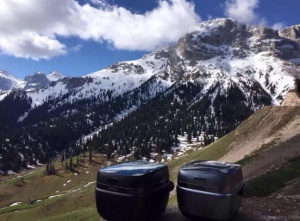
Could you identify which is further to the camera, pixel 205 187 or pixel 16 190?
pixel 16 190

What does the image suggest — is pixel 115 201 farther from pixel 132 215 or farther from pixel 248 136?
pixel 248 136

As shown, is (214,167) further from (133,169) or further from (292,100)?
(292,100)

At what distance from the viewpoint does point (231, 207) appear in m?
10.2

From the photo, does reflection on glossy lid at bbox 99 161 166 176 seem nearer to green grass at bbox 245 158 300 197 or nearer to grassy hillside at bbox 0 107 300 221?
green grass at bbox 245 158 300 197

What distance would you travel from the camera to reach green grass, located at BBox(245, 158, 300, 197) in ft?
58.1

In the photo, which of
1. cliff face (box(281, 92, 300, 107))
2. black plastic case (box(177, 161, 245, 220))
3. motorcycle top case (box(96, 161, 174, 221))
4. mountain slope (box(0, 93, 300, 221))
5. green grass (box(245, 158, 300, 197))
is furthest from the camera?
cliff face (box(281, 92, 300, 107))

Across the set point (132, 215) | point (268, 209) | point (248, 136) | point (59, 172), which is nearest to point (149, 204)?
point (132, 215)

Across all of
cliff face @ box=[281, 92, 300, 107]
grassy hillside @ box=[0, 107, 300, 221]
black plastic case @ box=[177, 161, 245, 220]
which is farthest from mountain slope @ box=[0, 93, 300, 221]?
cliff face @ box=[281, 92, 300, 107]

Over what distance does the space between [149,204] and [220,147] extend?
202 ft

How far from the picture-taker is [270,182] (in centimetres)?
1966

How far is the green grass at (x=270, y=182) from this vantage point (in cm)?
1771

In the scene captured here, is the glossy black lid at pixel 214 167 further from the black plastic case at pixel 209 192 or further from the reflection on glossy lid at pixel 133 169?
the reflection on glossy lid at pixel 133 169

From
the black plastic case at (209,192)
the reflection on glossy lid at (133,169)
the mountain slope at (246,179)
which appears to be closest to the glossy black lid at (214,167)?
the black plastic case at (209,192)

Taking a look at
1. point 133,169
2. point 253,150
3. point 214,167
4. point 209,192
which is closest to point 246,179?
point 214,167
